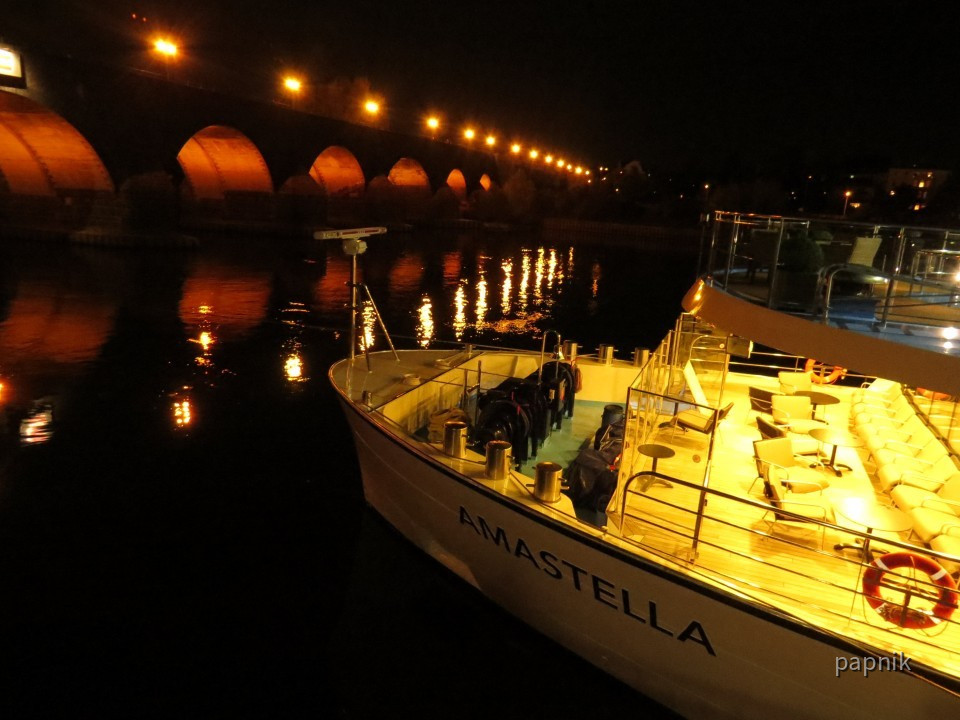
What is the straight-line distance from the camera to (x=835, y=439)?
6.82 meters

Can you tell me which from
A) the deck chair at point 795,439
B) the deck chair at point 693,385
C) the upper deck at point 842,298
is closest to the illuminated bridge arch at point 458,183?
the deck chair at point 693,385

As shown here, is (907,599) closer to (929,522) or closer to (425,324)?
(929,522)

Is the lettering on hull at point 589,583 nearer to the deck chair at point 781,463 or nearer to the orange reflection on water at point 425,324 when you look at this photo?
the deck chair at point 781,463

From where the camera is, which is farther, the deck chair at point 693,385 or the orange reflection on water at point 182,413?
the orange reflection on water at point 182,413

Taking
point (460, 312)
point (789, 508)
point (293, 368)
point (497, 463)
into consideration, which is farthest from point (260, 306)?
point (789, 508)

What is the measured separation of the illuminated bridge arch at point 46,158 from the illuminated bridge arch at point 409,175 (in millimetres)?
30293

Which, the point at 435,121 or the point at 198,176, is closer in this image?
the point at 198,176

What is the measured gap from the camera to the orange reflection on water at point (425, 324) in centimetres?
1842

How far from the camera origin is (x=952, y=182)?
57.7 meters

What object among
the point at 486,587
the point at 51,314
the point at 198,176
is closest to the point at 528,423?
the point at 486,587

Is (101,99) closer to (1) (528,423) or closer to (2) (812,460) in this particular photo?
(1) (528,423)

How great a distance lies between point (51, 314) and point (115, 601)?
46.9ft

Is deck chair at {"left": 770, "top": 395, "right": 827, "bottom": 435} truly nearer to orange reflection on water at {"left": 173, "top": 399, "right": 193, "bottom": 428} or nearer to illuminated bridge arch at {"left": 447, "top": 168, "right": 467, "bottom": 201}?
orange reflection on water at {"left": 173, "top": 399, "right": 193, "bottom": 428}

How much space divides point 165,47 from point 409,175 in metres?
29.6
